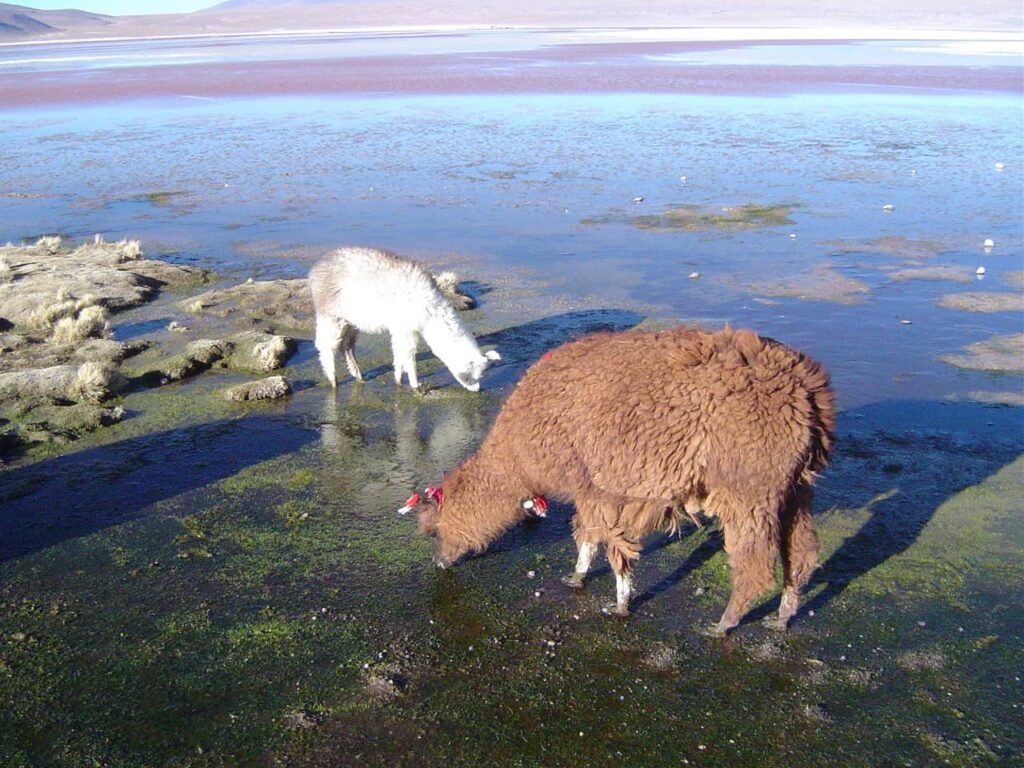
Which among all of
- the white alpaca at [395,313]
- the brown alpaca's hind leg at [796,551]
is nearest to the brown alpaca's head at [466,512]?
the brown alpaca's hind leg at [796,551]

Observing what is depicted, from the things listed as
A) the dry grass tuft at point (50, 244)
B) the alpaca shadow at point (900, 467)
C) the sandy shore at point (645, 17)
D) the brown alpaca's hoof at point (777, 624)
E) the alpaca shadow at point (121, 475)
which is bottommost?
the dry grass tuft at point (50, 244)

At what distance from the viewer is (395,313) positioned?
10.9 metres

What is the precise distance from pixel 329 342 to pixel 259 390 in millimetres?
1088

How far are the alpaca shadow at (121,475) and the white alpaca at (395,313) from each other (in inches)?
65.4

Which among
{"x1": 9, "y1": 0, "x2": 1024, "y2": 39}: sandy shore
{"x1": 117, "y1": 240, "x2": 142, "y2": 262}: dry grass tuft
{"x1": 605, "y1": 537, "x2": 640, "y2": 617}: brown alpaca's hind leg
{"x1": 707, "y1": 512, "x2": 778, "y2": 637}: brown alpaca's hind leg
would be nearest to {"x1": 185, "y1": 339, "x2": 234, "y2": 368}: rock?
{"x1": 117, "y1": 240, "x2": 142, "y2": 262}: dry grass tuft

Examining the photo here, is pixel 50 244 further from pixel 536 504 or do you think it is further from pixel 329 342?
pixel 536 504

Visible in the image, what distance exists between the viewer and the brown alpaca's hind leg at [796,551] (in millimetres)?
5941

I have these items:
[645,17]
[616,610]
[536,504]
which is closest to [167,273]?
[536,504]

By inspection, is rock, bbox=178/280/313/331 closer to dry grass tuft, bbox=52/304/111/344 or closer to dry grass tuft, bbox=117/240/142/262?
dry grass tuft, bbox=52/304/111/344

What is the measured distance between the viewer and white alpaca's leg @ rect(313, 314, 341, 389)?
1119 centimetres

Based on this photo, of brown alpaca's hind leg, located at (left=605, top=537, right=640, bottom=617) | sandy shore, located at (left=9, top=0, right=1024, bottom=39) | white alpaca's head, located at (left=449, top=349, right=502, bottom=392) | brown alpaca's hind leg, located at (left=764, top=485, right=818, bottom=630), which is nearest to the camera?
brown alpaca's hind leg, located at (left=764, top=485, right=818, bottom=630)

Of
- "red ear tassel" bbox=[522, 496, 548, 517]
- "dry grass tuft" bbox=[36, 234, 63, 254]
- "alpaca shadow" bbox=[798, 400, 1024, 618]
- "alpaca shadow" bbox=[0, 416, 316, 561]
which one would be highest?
"red ear tassel" bbox=[522, 496, 548, 517]

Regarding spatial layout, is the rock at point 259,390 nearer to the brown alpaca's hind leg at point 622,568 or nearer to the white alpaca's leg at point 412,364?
the white alpaca's leg at point 412,364

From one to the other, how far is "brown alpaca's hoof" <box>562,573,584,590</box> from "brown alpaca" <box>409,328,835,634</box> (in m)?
0.37
